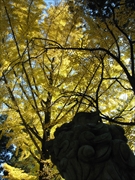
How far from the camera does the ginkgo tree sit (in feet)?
16.0

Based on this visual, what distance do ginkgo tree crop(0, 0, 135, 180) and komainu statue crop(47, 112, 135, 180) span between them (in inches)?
97.0

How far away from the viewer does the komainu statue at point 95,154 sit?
1.95m

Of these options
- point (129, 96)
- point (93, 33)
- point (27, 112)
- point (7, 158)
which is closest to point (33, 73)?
point (27, 112)

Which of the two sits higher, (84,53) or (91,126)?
(84,53)

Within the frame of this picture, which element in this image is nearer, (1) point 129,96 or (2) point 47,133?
(2) point 47,133

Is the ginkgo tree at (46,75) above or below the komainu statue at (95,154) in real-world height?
above

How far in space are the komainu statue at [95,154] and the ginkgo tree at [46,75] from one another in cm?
246

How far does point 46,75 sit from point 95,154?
4.26 meters

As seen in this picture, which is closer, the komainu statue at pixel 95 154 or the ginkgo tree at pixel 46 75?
the komainu statue at pixel 95 154

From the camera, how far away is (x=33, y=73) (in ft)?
19.1

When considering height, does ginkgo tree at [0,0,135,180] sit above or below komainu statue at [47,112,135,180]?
above

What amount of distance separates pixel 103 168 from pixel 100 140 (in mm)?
209

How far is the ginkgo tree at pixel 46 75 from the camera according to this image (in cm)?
486

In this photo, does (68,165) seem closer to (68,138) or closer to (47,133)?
(68,138)
